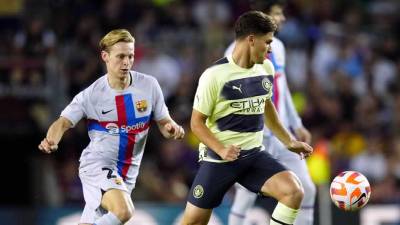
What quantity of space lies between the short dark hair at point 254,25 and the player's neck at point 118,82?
1.04m

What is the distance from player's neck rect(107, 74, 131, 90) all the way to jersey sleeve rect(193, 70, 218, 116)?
0.69m

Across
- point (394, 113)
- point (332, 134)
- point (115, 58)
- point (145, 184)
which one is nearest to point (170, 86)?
point (145, 184)

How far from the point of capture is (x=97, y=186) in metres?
8.68

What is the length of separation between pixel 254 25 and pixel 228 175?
4.03ft

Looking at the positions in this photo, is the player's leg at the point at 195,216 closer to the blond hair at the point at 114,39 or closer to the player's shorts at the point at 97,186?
the player's shorts at the point at 97,186

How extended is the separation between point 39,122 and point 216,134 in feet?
21.9

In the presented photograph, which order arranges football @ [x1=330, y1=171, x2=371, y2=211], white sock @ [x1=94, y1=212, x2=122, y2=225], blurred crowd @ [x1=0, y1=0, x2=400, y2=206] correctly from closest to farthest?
white sock @ [x1=94, y1=212, x2=122, y2=225], football @ [x1=330, y1=171, x2=371, y2=211], blurred crowd @ [x1=0, y1=0, x2=400, y2=206]

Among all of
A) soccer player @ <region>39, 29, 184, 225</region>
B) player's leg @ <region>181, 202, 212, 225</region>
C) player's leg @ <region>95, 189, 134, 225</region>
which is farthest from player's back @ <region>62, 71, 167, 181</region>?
player's leg @ <region>181, 202, 212, 225</region>

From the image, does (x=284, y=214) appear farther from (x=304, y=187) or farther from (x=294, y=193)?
(x=304, y=187)

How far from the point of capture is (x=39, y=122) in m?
14.8

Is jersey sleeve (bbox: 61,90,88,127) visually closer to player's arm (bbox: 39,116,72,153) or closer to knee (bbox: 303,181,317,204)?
player's arm (bbox: 39,116,72,153)

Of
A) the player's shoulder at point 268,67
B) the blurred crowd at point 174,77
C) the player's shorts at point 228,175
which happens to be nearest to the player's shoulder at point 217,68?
the player's shoulder at point 268,67

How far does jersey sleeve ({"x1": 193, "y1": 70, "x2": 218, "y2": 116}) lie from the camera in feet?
27.3

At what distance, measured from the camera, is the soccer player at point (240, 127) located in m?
8.30
